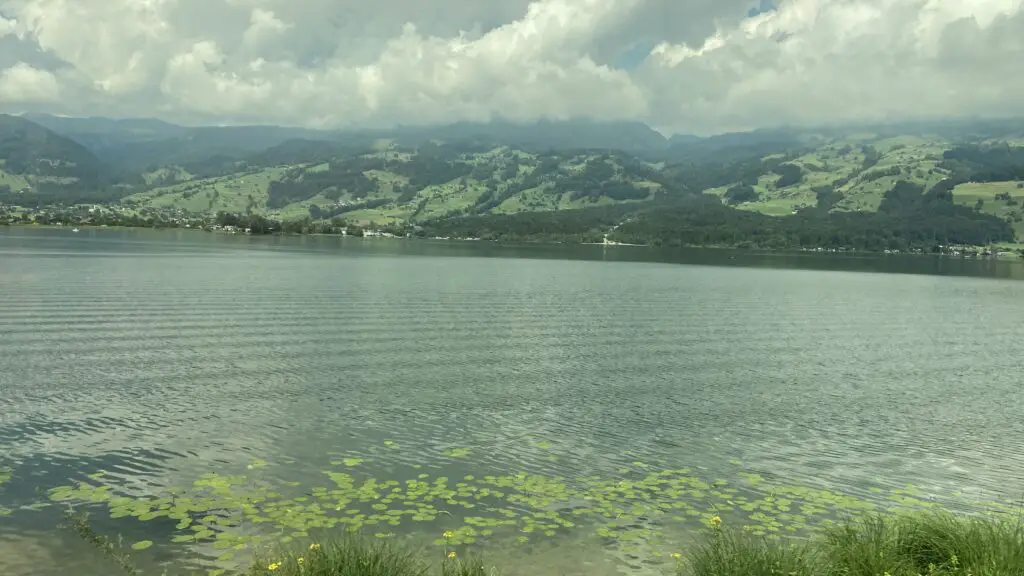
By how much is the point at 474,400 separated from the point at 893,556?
2533 cm

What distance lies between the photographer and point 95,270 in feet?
366

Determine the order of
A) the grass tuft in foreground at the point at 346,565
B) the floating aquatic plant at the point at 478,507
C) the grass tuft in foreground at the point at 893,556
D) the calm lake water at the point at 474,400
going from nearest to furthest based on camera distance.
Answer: the grass tuft in foreground at the point at 346,565
the grass tuft in foreground at the point at 893,556
the floating aquatic plant at the point at 478,507
the calm lake water at the point at 474,400

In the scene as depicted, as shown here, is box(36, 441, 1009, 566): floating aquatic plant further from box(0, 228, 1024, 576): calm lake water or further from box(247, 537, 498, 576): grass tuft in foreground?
box(247, 537, 498, 576): grass tuft in foreground

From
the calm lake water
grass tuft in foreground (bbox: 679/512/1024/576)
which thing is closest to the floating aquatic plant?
the calm lake water

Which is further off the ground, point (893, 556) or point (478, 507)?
point (893, 556)

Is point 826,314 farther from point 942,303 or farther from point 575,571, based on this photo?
point 575,571

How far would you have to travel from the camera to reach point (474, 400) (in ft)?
127

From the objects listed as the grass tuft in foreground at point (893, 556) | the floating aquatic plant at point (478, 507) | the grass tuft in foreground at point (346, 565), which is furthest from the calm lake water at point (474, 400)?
the grass tuft in foreground at point (893, 556)

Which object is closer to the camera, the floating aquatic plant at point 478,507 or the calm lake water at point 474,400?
the floating aquatic plant at point 478,507

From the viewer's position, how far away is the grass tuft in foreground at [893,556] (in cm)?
1455

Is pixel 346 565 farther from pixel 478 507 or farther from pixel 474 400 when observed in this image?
pixel 474 400

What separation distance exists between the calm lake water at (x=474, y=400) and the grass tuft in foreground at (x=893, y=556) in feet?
14.8

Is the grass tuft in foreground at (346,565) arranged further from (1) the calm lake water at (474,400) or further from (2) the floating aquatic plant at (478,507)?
(2) the floating aquatic plant at (478,507)

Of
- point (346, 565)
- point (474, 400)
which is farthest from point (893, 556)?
point (474, 400)
